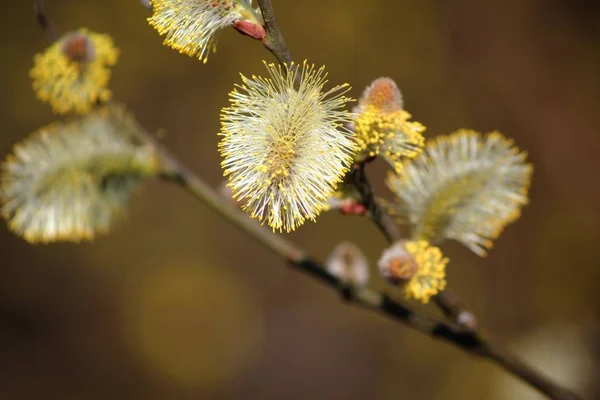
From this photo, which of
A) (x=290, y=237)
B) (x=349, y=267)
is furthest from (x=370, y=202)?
(x=290, y=237)

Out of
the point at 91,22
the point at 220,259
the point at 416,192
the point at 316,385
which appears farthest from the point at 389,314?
the point at 91,22

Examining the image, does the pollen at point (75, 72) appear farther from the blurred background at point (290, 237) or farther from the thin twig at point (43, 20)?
the blurred background at point (290, 237)

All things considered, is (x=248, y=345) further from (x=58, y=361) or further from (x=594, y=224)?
(x=594, y=224)

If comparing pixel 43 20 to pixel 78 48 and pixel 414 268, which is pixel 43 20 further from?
pixel 414 268

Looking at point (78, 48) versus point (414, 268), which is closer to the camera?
point (414, 268)

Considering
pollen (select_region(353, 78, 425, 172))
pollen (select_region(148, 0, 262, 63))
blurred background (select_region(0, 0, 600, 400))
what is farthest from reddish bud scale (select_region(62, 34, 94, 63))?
blurred background (select_region(0, 0, 600, 400))

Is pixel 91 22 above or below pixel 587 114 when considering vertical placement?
below
